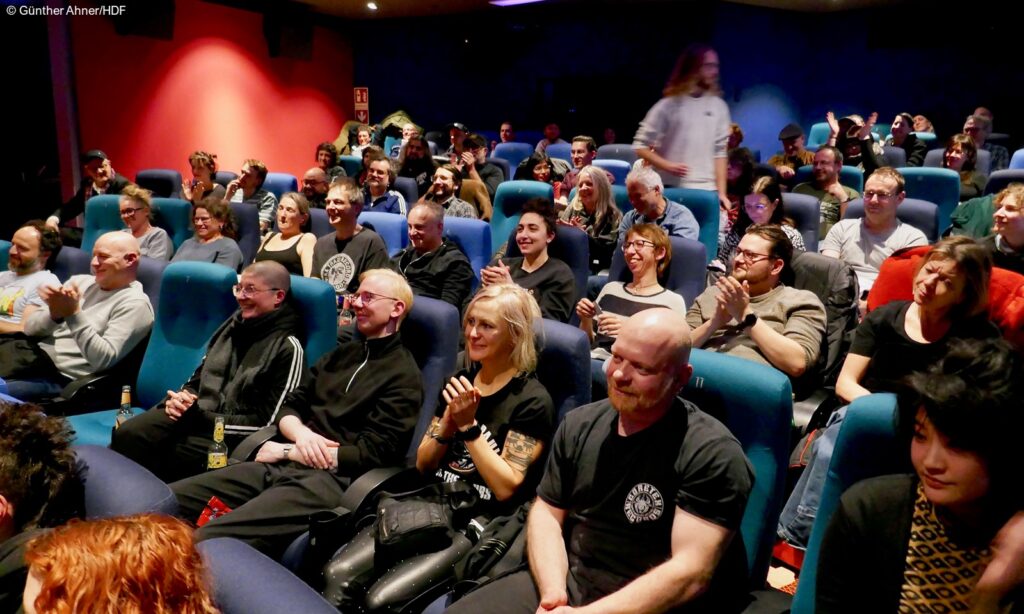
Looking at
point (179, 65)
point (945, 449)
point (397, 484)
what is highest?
point (179, 65)

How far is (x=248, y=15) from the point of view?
923 cm

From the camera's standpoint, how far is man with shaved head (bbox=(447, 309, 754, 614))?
1.57 m

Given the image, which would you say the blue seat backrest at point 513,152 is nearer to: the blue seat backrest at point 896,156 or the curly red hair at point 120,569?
the blue seat backrest at point 896,156

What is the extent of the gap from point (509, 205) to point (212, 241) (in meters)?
1.76

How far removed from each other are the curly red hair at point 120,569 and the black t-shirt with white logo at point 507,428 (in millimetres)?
1087

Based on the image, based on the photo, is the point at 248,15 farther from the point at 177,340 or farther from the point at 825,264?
the point at 825,264

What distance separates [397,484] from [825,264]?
189cm

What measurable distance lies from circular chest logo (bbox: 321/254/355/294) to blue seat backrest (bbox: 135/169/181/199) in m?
2.84

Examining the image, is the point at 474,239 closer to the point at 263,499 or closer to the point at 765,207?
the point at 765,207

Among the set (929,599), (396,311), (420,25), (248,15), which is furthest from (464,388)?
(420,25)

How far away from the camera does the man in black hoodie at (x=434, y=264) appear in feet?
12.5

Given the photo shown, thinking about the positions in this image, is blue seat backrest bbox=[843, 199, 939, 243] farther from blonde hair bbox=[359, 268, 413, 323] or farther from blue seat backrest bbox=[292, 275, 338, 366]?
blue seat backrest bbox=[292, 275, 338, 366]

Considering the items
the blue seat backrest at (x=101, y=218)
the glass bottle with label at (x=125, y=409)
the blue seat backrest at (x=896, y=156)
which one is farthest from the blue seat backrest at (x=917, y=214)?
the blue seat backrest at (x=101, y=218)

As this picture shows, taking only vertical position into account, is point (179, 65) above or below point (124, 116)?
above
